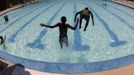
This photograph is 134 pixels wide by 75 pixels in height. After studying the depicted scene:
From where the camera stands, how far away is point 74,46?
9.93m

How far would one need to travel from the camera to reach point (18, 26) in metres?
13.7

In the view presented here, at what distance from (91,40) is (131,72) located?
403cm

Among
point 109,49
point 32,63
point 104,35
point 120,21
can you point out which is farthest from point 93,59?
point 120,21

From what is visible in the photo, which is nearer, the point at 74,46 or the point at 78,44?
the point at 74,46

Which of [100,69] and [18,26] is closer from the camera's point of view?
[100,69]

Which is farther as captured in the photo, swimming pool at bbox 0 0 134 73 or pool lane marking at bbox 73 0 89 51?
pool lane marking at bbox 73 0 89 51

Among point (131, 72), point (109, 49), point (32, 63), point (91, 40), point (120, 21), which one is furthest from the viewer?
point (120, 21)

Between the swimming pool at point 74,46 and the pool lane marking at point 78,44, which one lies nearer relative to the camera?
the swimming pool at point 74,46

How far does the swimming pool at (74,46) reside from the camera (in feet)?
25.1

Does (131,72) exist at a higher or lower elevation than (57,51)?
higher

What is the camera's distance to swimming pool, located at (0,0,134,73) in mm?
7645

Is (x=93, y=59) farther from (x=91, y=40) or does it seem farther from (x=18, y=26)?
(x=18, y=26)

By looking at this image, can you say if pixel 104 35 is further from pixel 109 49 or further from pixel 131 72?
pixel 131 72

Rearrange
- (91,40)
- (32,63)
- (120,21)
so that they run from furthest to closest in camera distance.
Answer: (120,21) → (91,40) → (32,63)
